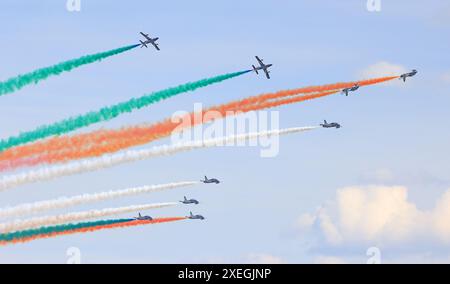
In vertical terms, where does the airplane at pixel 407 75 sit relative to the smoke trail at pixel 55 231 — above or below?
above

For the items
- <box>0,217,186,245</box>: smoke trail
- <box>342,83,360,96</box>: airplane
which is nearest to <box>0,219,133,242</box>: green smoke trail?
<box>0,217,186,245</box>: smoke trail

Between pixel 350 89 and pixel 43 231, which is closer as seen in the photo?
pixel 43 231

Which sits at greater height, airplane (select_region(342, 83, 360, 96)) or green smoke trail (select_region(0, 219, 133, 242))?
airplane (select_region(342, 83, 360, 96))

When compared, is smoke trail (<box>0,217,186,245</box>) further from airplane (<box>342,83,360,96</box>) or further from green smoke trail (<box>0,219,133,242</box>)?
airplane (<box>342,83,360,96</box>)

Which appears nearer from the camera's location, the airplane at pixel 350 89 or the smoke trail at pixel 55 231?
the smoke trail at pixel 55 231

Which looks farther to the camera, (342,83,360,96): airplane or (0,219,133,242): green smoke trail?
(342,83,360,96): airplane

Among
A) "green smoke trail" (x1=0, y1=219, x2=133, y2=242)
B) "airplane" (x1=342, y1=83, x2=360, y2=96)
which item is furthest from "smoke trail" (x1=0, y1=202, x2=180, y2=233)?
"airplane" (x1=342, y1=83, x2=360, y2=96)

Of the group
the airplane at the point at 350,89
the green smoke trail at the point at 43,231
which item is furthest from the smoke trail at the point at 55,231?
the airplane at the point at 350,89

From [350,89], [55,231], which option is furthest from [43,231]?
[350,89]

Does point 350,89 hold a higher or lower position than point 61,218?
higher

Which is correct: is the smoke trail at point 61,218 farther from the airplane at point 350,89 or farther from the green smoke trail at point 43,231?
the airplane at point 350,89

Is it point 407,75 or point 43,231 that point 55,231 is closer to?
point 43,231
